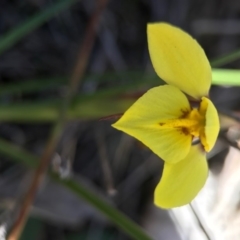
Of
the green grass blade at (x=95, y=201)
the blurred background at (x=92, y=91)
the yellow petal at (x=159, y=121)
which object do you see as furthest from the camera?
the blurred background at (x=92, y=91)

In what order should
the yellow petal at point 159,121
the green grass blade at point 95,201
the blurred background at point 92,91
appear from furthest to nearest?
the blurred background at point 92,91 < the green grass blade at point 95,201 < the yellow petal at point 159,121

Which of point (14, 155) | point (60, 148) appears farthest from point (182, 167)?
point (60, 148)

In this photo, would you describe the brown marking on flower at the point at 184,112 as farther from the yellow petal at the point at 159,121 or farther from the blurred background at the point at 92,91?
the blurred background at the point at 92,91

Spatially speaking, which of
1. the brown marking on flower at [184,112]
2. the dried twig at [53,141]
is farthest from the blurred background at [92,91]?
the brown marking on flower at [184,112]

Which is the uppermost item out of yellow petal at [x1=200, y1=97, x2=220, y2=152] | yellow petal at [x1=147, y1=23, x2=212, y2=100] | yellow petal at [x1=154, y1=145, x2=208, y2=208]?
yellow petal at [x1=147, y1=23, x2=212, y2=100]

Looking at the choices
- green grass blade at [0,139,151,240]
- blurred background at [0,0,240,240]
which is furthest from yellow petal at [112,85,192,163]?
blurred background at [0,0,240,240]

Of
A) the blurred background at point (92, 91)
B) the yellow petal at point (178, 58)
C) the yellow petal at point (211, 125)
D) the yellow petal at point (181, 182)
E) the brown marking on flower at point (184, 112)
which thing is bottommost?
the blurred background at point (92, 91)

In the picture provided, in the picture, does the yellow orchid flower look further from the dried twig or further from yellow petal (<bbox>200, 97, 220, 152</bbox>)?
the dried twig
